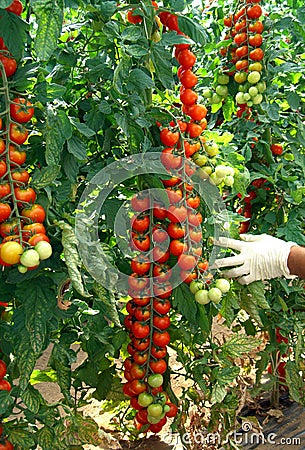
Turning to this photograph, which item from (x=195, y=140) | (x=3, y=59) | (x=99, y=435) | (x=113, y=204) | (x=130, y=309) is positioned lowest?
(x=99, y=435)

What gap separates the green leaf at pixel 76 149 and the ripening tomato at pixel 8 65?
18 cm

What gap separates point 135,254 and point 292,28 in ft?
3.73

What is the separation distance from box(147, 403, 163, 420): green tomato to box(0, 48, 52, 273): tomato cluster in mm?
587

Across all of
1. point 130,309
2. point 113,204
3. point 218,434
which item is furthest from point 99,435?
point 113,204

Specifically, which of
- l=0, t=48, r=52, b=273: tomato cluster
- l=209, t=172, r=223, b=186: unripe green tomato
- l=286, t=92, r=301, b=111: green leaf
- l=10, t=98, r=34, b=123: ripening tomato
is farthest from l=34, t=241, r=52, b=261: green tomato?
l=286, t=92, r=301, b=111: green leaf

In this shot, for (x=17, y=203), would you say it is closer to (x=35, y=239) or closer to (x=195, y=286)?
(x=35, y=239)

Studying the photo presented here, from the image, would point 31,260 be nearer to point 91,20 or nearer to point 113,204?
point 113,204

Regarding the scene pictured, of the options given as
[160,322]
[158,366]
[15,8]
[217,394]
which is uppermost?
[15,8]

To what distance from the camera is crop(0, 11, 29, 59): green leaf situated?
937mm

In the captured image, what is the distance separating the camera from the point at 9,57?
0.99m

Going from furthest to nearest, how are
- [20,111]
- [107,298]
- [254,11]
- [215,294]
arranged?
[254,11]
[215,294]
[107,298]
[20,111]

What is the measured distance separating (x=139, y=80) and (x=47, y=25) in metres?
0.29

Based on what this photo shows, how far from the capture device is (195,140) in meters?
1.36

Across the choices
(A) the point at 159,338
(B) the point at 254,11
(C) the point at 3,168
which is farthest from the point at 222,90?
(C) the point at 3,168
